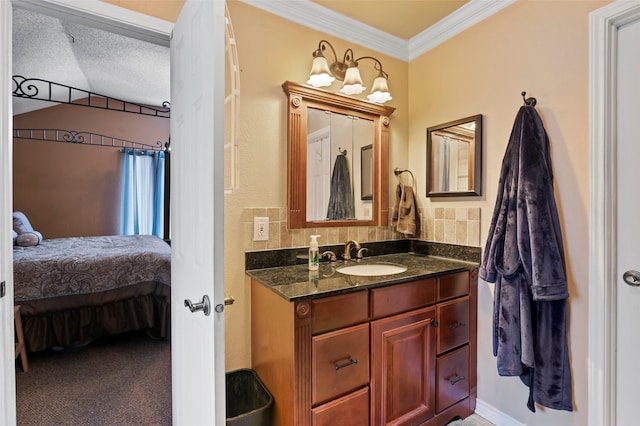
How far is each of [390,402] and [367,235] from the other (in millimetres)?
1001

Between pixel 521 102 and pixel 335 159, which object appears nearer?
pixel 521 102

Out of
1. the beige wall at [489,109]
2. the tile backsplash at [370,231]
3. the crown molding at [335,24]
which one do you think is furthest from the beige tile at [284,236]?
the crown molding at [335,24]

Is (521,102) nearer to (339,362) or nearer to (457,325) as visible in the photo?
(457,325)

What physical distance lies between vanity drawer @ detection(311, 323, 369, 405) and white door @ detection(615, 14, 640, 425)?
1.10 metres

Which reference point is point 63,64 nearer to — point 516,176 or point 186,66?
point 186,66

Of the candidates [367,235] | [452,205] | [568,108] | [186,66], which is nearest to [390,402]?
[367,235]

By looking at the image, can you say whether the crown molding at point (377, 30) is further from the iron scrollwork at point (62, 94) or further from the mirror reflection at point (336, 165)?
the iron scrollwork at point (62, 94)

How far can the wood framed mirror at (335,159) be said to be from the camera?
1.83 metres

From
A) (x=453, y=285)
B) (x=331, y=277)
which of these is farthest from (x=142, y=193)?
(x=453, y=285)

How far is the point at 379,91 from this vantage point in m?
2.01

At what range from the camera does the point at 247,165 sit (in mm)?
1711

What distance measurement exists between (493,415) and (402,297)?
0.96m

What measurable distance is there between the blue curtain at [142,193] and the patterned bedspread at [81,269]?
200cm

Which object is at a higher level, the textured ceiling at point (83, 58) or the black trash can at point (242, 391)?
the textured ceiling at point (83, 58)
